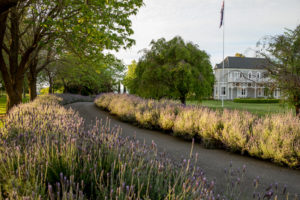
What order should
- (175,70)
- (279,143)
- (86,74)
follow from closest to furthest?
(279,143) < (175,70) < (86,74)

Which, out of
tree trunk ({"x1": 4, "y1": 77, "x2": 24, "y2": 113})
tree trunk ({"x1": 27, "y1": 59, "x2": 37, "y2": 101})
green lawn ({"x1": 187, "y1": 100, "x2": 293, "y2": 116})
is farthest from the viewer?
tree trunk ({"x1": 27, "y1": 59, "x2": 37, "y2": 101})

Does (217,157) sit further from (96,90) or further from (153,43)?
(96,90)

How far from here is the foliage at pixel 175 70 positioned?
14484 mm

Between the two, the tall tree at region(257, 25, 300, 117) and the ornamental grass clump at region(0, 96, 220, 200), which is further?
the tall tree at region(257, 25, 300, 117)

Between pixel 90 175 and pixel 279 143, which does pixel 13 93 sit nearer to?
pixel 90 175

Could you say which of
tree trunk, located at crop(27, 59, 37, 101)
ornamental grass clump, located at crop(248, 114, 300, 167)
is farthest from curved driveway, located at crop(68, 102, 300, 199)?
tree trunk, located at crop(27, 59, 37, 101)

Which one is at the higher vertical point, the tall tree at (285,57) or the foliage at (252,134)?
the tall tree at (285,57)

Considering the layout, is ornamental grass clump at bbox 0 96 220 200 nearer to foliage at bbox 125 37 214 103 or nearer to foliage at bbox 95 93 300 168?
foliage at bbox 95 93 300 168

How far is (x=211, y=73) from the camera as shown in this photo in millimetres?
15773

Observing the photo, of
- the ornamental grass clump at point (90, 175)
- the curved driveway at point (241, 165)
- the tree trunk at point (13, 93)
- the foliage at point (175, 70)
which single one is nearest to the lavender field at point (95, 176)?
the ornamental grass clump at point (90, 175)

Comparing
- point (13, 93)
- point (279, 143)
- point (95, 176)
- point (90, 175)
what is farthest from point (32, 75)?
point (279, 143)

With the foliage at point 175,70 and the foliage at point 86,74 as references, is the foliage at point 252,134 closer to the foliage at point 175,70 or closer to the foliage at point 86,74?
the foliage at point 175,70

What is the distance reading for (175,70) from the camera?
47.3 ft

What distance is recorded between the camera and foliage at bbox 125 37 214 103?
47.5ft
